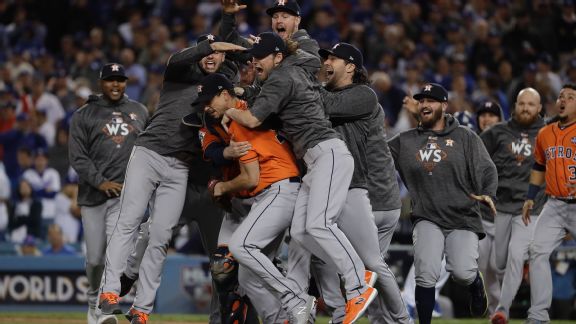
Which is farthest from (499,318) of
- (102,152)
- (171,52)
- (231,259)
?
(171,52)

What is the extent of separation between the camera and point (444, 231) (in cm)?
910

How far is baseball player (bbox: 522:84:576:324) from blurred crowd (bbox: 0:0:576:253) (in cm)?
510

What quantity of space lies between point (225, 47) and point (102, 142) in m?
2.33

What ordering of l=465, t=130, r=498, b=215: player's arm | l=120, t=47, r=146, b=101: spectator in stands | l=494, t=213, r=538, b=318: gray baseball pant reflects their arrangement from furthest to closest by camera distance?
l=120, t=47, r=146, b=101: spectator in stands
l=494, t=213, r=538, b=318: gray baseball pant
l=465, t=130, r=498, b=215: player's arm

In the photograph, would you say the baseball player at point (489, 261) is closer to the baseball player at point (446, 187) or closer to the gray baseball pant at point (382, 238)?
the baseball player at point (446, 187)

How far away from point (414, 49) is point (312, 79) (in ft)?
30.9

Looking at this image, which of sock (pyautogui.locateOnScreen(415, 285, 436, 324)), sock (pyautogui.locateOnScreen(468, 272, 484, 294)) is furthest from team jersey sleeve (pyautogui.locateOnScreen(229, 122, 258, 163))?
sock (pyautogui.locateOnScreen(468, 272, 484, 294))

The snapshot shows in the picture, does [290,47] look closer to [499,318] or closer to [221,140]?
[221,140]

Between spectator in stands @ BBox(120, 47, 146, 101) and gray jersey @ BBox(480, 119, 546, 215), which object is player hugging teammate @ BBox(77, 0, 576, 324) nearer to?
gray jersey @ BBox(480, 119, 546, 215)

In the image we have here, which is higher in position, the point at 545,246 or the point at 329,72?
the point at 329,72

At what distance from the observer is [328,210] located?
7.68 meters

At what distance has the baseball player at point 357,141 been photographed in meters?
8.09

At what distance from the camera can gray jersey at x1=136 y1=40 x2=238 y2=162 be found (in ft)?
28.6

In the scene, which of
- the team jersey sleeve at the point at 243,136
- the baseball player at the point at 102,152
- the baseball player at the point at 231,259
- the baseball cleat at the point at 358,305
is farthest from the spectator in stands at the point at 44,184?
the baseball cleat at the point at 358,305
